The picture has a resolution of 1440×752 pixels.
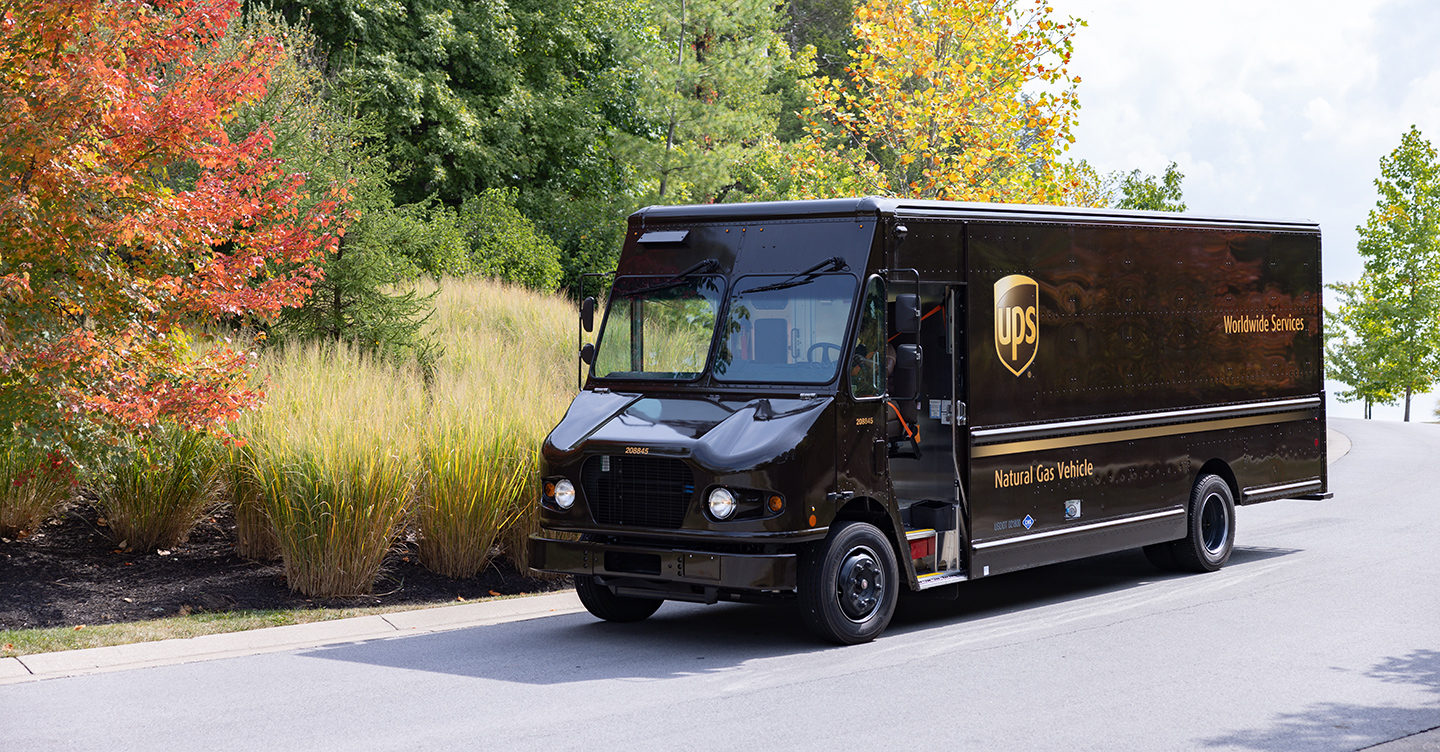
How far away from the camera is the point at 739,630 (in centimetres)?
962

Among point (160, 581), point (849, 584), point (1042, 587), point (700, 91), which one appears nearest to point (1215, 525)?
point (1042, 587)

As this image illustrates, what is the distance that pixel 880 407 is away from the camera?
9.07 m

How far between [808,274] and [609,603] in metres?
2.78

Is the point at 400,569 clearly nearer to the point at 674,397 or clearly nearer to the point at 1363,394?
the point at 674,397

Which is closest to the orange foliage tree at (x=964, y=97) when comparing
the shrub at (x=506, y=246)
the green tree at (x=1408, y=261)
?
the shrub at (x=506, y=246)

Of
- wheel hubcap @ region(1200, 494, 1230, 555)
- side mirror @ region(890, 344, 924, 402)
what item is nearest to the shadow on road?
side mirror @ region(890, 344, 924, 402)

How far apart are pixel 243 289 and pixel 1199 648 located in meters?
7.97

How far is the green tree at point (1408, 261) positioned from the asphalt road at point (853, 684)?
4316 centimetres

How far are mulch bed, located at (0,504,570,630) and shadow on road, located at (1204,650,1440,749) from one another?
6.34 m

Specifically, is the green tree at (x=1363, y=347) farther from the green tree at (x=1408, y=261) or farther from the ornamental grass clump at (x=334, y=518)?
the ornamental grass clump at (x=334, y=518)

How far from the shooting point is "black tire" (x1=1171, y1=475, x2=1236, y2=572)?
39.1 feet

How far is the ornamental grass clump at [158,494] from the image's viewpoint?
11.6 metres

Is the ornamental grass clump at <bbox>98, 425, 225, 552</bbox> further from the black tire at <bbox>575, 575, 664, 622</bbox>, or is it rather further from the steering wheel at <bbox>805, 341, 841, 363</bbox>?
the steering wheel at <bbox>805, 341, 841, 363</bbox>

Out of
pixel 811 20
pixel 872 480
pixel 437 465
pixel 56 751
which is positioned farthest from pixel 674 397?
pixel 811 20
